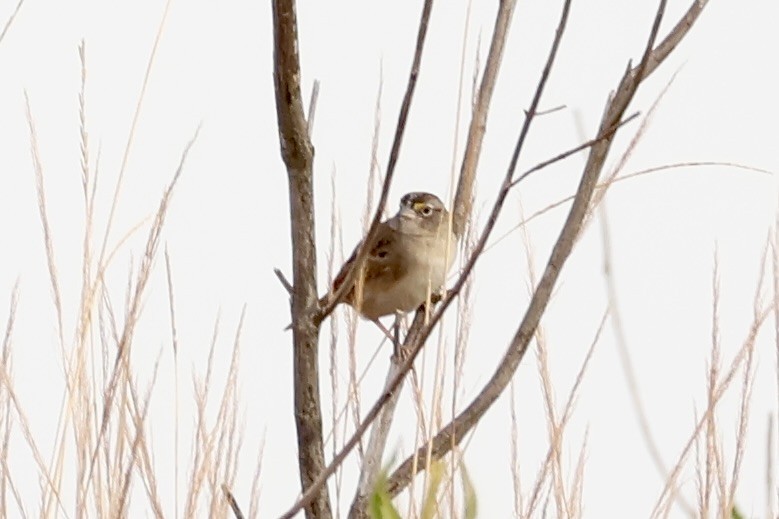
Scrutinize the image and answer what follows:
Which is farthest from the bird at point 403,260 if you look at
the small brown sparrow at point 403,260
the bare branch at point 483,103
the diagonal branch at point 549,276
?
the diagonal branch at point 549,276

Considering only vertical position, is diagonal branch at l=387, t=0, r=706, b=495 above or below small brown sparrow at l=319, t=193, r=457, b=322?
below

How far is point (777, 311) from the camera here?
2098mm

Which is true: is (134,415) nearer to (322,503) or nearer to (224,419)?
(224,419)

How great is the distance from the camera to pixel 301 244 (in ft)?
3.14

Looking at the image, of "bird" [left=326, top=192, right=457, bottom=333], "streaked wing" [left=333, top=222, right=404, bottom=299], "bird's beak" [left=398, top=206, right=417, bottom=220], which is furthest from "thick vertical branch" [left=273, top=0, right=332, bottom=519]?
"bird's beak" [left=398, top=206, right=417, bottom=220]

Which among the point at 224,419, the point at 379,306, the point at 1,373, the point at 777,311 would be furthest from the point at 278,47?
the point at 379,306

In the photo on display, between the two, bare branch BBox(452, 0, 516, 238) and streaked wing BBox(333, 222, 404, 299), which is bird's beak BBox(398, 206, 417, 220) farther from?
bare branch BBox(452, 0, 516, 238)

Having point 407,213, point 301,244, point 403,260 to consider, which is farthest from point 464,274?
point 407,213

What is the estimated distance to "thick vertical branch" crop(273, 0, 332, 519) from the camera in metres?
0.91

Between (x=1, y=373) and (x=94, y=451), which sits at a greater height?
(x=1, y=373)

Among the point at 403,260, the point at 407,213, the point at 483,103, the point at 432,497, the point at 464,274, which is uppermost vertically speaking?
the point at 407,213

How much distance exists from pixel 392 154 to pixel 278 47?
10 centimetres

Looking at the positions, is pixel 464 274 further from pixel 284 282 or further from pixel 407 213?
pixel 407 213

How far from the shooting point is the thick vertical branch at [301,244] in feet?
3.00
